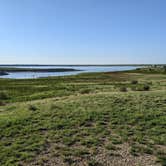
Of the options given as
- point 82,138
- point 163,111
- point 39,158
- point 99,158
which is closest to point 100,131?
point 82,138

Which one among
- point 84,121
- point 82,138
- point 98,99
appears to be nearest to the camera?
point 82,138

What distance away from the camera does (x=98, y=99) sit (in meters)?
15.2

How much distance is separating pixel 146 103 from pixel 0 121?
7.37 meters

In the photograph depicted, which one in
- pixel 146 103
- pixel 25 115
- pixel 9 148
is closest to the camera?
pixel 9 148

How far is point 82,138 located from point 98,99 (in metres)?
6.37

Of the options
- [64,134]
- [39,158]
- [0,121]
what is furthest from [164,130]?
[0,121]

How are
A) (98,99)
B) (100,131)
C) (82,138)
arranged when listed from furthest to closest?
(98,99) → (100,131) → (82,138)

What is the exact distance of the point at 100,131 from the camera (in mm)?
9648

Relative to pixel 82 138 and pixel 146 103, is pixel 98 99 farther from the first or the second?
pixel 82 138

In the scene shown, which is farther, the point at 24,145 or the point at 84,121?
the point at 84,121

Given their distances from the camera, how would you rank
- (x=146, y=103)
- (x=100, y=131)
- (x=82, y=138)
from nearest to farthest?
1. (x=82, y=138)
2. (x=100, y=131)
3. (x=146, y=103)

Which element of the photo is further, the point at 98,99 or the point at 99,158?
the point at 98,99

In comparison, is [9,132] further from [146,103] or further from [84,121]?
[146,103]

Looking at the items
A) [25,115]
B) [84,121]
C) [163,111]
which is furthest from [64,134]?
[163,111]
